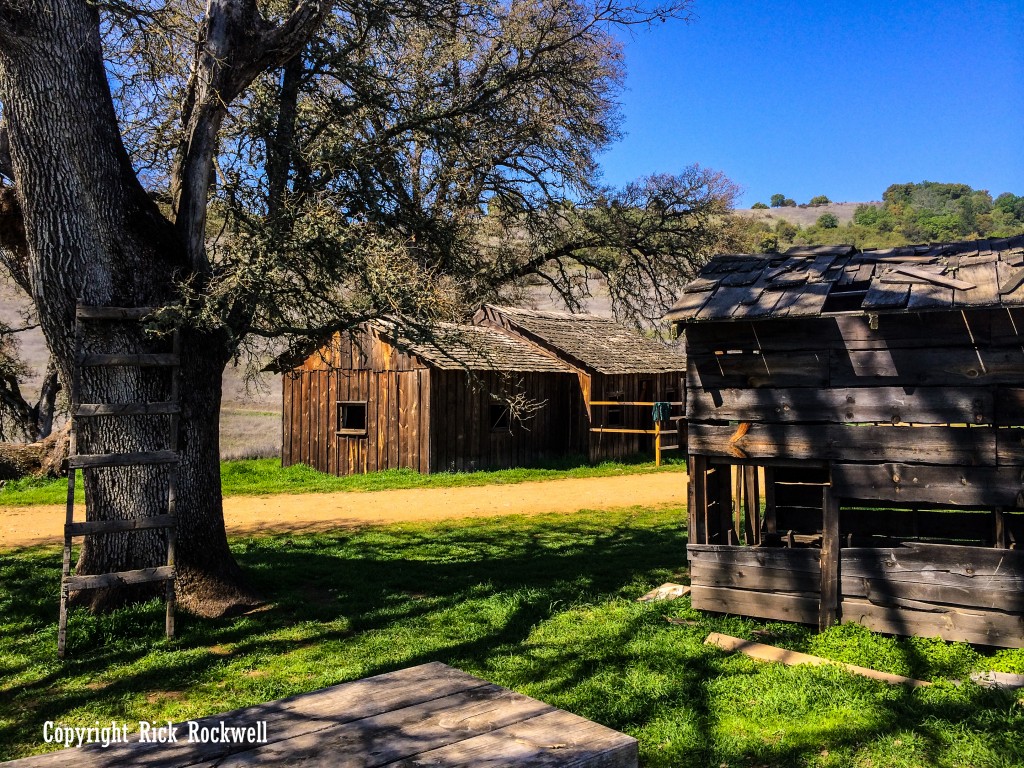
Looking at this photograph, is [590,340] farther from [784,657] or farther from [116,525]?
[116,525]

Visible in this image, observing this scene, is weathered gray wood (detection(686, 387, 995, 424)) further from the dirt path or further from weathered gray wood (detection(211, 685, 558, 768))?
the dirt path

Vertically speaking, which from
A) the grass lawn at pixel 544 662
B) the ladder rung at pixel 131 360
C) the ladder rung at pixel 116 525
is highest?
the ladder rung at pixel 131 360

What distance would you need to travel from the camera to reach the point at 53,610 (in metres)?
8.12

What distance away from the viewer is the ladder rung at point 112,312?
7.09m

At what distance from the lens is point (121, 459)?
7.07 meters

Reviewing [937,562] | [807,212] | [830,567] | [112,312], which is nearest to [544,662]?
[830,567]

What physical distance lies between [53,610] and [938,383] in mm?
8689

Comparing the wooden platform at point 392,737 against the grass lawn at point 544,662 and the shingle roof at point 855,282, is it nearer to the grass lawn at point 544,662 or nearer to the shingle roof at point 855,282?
the grass lawn at point 544,662

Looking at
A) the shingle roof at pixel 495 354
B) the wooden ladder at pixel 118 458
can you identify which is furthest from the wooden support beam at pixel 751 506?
the shingle roof at pixel 495 354

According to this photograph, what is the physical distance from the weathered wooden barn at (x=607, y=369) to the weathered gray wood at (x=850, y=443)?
1553cm

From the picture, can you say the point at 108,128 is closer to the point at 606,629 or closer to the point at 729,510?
the point at 606,629

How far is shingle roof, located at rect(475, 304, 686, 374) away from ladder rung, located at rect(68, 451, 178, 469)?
18.2 m

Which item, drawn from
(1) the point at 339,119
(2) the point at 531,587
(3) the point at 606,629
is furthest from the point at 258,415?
(3) the point at 606,629

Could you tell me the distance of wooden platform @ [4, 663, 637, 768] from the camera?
2521 millimetres
